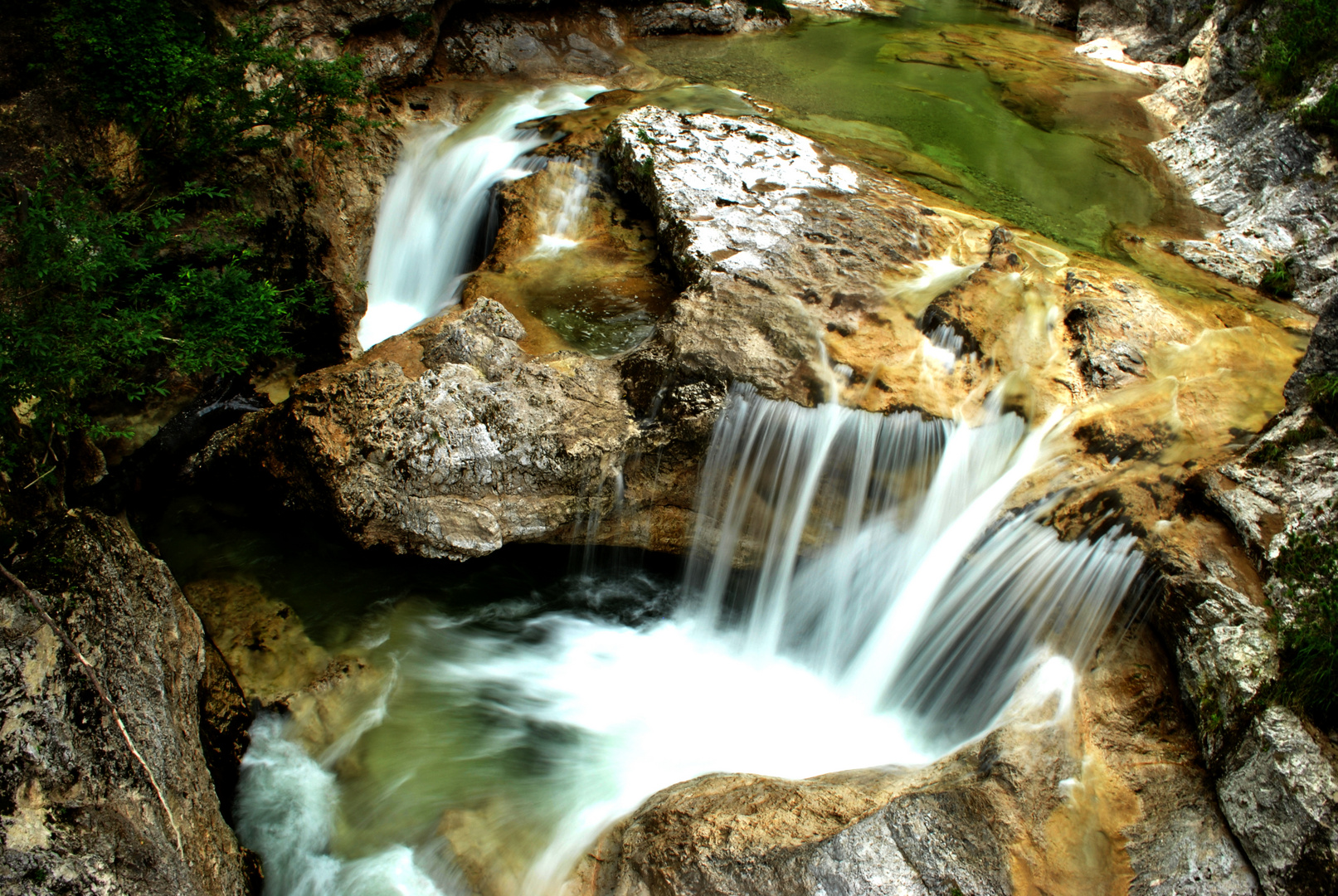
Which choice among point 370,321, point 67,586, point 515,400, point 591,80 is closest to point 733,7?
point 591,80

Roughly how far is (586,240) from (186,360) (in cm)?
382

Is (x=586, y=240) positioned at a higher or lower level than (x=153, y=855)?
higher

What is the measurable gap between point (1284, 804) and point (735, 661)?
11.0 ft

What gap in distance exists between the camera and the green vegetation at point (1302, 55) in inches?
332

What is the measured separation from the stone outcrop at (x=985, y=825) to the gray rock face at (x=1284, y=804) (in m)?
0.12

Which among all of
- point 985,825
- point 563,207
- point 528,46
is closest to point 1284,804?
point 985,825

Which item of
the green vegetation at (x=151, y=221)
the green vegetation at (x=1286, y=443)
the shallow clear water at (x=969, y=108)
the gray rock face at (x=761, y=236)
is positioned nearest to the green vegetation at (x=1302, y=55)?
the shallow clear water at (x=969, y=108)

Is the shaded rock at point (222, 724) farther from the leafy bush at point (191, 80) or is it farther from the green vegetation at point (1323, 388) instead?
the green vegetation at point (1323, 388)

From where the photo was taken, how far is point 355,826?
4551 millimetres

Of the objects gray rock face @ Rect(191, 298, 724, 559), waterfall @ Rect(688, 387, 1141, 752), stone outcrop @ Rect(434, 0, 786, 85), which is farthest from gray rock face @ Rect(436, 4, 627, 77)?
waterfall @ Rect(688, 387, 1141, 752)

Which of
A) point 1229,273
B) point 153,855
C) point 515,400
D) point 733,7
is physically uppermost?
point 733,7

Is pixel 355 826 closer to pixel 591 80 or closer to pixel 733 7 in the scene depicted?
pixel 591 80

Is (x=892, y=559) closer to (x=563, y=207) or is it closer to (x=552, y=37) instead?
(x=563, y=207)

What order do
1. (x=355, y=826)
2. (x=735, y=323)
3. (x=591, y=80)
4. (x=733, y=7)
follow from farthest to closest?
1. (x=733, y=7)
2. (x=591, y=80)
3. (x=735, y=323)
4. (x=355, y=826)
